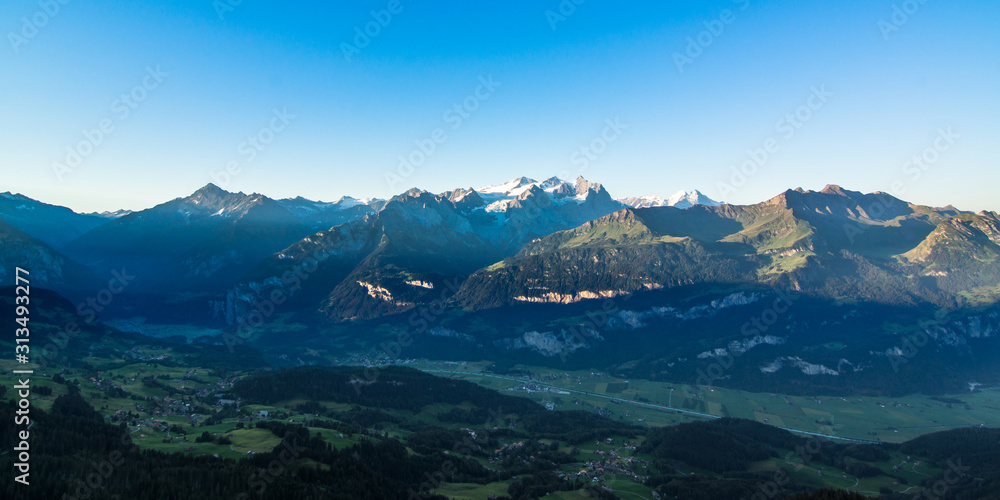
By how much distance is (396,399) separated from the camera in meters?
181

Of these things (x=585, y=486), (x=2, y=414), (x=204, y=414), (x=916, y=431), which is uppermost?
(x=2, y=414)

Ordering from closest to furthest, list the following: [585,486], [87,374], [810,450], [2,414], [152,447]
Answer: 1. [2,414]
2. [152,447]
3. [585,486]
4. [810,450]
5. [87,374]

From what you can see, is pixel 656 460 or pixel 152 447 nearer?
pixel 152 447

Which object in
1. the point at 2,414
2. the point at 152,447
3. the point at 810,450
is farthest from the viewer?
the point at 810,450

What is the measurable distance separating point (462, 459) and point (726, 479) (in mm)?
62617

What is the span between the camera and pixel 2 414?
275 feet

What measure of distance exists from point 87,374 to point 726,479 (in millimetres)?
191581

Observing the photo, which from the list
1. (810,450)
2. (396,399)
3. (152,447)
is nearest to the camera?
(152,447)

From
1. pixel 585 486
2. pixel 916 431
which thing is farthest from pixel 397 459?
pixel 916 431

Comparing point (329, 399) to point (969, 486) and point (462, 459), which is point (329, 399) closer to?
point (462, 459)

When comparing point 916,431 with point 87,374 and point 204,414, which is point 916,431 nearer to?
point 204,414

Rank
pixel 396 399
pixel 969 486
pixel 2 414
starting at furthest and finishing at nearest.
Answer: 1. pixel 396 399
2. pixel 969 486
3. pixel 2 414

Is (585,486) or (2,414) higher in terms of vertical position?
(2,414)

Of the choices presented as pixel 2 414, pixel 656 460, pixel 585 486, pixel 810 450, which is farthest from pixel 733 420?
pixel 2 414
